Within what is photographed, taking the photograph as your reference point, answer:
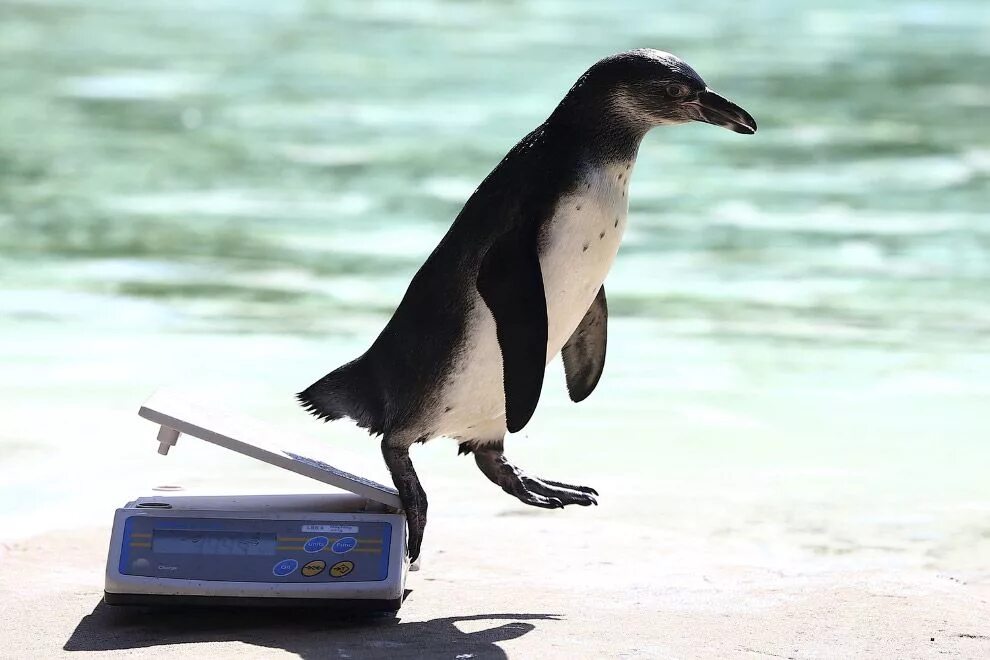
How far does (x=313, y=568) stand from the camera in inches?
88.8

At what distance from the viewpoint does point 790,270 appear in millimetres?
6895

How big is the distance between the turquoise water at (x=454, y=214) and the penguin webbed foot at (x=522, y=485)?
0.80 m

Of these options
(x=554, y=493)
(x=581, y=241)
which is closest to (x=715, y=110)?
(x=581, y=241)

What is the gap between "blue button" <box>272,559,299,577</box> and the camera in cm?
225

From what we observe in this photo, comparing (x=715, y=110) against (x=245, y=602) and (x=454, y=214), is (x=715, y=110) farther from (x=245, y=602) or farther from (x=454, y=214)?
(x=454, y=214)

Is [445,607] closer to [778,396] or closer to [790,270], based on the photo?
[778,396]

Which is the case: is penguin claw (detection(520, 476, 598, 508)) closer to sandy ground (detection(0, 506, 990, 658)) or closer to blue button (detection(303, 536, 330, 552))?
sandy ground (detection(0, 506, 990, 658))

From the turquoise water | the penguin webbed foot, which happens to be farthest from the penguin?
the turquoise water

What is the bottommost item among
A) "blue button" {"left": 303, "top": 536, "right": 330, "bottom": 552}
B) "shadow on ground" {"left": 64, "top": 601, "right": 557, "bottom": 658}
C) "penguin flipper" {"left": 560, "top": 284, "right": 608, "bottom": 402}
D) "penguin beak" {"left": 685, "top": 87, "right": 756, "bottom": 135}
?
"shadow on ground" {"left": 64, "top": 601, "right": 557, "bottom": 658}

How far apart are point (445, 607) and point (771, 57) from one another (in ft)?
40.7

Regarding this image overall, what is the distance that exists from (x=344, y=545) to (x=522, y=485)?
1.73ft

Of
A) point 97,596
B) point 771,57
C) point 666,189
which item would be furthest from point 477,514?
point 771,57

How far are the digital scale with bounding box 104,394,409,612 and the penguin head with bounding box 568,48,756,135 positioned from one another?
713 millimetres

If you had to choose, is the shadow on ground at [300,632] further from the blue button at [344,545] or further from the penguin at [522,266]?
the penguin at [522,266]
